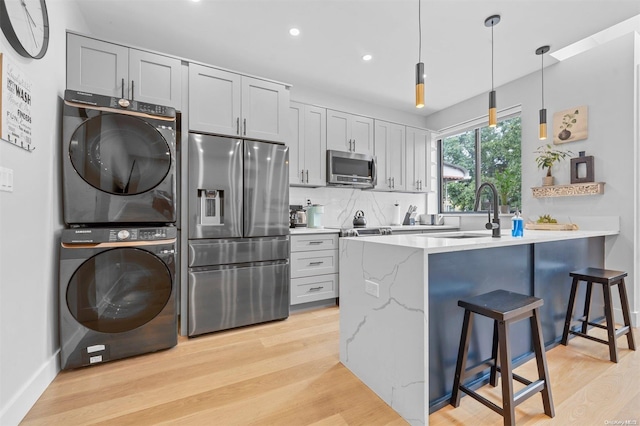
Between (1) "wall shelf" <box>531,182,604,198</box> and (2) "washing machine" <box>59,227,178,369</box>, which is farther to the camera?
(1) "wall shelf" <box>531,182,604,198</box>

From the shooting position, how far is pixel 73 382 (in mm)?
1926

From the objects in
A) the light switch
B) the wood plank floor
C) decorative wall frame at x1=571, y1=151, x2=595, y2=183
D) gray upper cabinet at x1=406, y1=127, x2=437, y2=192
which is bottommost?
the wood plank floor

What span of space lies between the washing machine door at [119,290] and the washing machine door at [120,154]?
0.52 metres

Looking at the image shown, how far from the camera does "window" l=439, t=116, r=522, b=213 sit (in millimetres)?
4023

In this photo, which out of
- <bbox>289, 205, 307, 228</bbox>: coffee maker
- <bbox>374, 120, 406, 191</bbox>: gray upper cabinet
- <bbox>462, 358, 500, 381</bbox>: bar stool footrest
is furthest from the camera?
<bbox>374, 120, 406, 191</bbox>: gray upper cabinet

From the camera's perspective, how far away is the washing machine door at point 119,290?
2070 mm

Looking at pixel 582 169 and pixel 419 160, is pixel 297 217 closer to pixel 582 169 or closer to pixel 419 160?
pixel 419 160

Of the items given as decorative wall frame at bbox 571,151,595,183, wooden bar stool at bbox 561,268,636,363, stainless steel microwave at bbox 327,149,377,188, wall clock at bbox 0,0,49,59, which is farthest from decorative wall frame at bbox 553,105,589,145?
wall clock at bbox 0,0,49,59

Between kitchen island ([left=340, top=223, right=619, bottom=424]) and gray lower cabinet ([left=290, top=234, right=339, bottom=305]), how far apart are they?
119cm

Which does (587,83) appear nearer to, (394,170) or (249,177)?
(394,170)

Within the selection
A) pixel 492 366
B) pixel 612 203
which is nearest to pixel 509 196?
pixel 612 203

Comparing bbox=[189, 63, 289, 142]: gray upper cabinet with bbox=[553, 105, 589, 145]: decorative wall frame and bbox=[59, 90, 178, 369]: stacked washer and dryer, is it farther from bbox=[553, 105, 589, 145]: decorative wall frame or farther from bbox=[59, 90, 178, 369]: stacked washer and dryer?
bbox=[553, 105, 589, 145]: decorative wall frame

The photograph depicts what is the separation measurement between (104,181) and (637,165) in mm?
4717

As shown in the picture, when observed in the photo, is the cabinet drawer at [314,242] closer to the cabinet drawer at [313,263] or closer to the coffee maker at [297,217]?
the cabinet drawer at [313,263]
